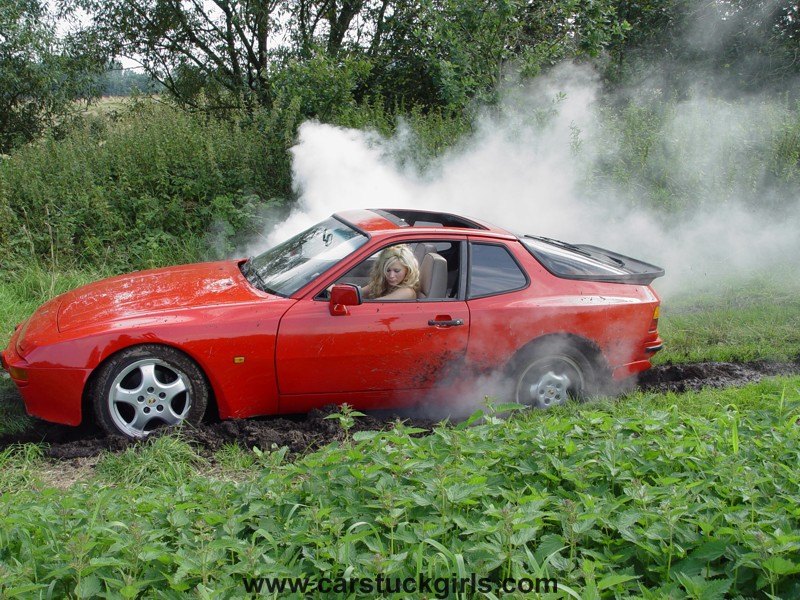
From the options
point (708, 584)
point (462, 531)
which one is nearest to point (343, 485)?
point (462, 531)

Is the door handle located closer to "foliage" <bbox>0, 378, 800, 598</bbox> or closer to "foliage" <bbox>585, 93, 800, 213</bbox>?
"foliage" <bbox>0, 378, 800, 598</bbox>

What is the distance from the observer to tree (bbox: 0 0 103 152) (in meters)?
12.1

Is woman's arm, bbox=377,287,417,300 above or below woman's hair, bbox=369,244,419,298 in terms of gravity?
below

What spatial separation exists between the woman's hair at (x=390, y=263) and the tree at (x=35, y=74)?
895cm

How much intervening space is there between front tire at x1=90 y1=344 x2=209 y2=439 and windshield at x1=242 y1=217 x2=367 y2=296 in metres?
0.84

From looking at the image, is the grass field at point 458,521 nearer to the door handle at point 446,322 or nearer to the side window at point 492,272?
the door handle at point 446,322

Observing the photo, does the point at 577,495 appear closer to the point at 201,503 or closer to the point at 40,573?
the point at 201,503

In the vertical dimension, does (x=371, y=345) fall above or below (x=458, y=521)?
above

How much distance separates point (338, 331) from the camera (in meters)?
5.29

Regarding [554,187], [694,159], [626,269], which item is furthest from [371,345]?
[694,159]

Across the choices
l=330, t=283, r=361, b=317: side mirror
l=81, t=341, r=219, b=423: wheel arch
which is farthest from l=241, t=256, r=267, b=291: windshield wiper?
l=81, t=341, r=219, b=423: wheel arch

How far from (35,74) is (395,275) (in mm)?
9446

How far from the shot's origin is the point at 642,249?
1089 centimetres

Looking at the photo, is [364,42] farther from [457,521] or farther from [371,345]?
[457,521]
